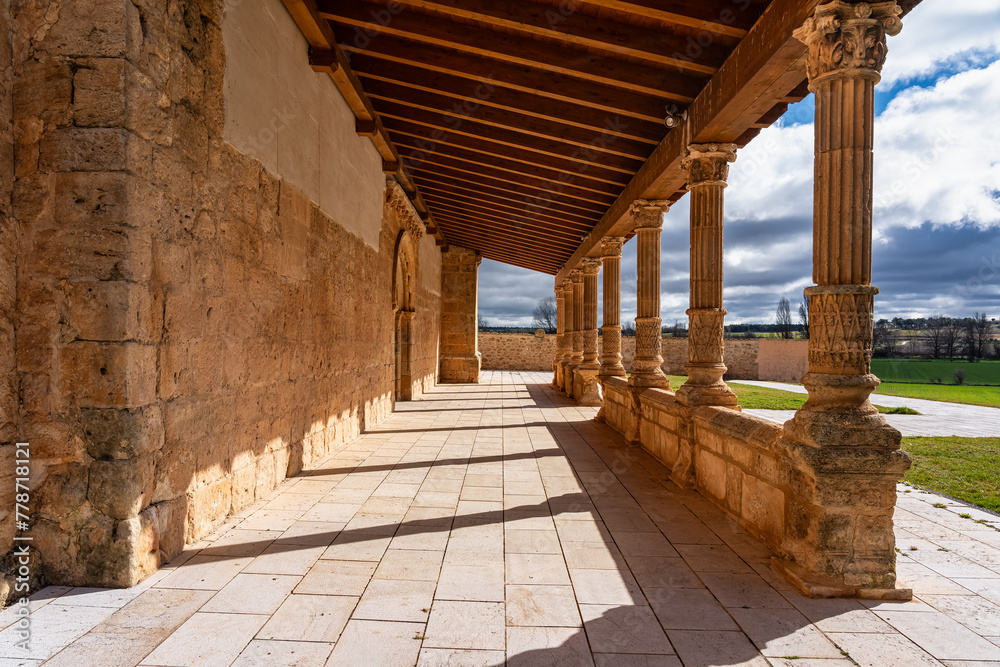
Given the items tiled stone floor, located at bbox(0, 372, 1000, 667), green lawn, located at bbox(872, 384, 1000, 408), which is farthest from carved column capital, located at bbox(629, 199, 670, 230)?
green lawn, located at bbox(872, 384, 1000, 408)

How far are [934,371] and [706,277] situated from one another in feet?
114

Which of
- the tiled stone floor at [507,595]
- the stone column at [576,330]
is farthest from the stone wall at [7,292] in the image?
the stone column at [576,330]

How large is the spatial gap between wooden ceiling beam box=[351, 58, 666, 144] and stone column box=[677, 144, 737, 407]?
887 mm

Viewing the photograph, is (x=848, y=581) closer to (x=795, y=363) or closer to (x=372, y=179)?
(x=372, y=179)

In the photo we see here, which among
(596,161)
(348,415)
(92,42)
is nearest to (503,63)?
(596,161)

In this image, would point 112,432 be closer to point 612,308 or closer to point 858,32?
point 858,32

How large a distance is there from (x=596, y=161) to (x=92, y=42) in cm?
523

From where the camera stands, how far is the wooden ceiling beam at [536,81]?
5.11 m

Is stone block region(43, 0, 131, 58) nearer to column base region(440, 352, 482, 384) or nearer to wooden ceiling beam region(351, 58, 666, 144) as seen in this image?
wooden ceiling beam region(351, 58, 666, 144)

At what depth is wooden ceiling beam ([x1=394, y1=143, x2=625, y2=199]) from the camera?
755cm

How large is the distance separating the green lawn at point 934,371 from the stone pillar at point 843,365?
29813mm

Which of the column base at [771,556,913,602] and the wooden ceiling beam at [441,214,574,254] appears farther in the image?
the wooden ceiling beam at [441,214,574,254]

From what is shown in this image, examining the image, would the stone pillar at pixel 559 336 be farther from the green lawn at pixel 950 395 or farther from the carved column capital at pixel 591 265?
the green lawn at pixel 950 395

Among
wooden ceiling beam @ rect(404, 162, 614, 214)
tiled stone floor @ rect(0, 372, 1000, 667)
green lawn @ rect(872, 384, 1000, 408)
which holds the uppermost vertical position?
wooden ceiling beam @ rect(404, 162, 614, 214)
